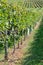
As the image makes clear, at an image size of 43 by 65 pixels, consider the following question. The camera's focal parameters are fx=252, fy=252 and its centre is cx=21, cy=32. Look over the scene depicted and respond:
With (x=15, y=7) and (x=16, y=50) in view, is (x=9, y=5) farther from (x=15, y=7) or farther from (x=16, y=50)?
(x=16, y=50)

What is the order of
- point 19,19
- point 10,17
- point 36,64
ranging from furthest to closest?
1. point 19,19
2. point 10,17
3. point 36,64

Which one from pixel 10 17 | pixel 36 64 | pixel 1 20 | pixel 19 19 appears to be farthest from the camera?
pixel 19 19

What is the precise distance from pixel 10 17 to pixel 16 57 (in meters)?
2.26

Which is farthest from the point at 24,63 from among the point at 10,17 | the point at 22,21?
the point at 22,21

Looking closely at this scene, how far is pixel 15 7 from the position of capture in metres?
14.0

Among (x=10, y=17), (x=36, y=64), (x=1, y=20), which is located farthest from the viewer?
(x=10, y=17)

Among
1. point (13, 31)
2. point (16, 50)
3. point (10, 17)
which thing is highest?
point (10, 17)

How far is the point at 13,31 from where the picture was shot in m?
15.7

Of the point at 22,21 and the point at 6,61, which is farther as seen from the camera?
the point at 22,21

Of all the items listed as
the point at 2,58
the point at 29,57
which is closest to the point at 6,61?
the point at 2,58

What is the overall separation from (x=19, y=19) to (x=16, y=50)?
6.68 ft

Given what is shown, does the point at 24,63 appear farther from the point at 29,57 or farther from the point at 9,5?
the point at 9,5

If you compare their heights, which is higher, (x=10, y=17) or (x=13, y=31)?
(x=10, y=17)

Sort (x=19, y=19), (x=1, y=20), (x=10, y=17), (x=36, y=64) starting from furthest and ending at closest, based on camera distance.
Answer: (x=19, y=19)
(x=10, y=17)
(x=36, y=64)
(x=1, y=20)
